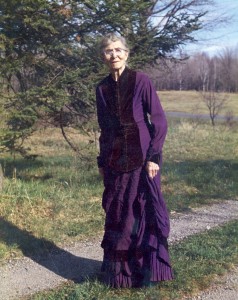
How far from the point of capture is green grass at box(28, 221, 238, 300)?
15.0ft

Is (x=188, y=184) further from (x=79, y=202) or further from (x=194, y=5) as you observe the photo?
(x=194, y=5)

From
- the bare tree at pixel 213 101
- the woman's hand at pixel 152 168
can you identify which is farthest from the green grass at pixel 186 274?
the bare tree at pixel 213 101

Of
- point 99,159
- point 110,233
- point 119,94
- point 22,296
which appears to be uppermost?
point 119,94

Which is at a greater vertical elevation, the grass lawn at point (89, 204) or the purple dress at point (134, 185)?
the purple dress at point (134, 185)

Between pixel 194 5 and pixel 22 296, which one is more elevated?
pixel 194 5

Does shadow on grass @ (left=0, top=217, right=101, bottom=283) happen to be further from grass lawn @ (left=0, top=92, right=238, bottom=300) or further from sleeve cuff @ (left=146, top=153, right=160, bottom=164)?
sleeve cuff @ (left=146, top=153, right=160, bottom=164)

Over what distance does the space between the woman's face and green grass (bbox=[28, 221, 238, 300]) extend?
1775 millimetres

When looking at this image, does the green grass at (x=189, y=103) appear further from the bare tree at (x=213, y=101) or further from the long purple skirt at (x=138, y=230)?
the long purple skirt at (x=138, y=230)

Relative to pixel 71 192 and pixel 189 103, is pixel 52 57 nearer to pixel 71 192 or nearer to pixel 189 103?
pixel 71 192

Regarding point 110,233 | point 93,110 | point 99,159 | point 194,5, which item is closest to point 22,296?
point 110,233

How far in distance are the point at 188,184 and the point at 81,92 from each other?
2307 millimetres

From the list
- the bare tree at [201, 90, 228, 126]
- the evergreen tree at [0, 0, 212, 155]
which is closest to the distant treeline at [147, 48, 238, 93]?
the bare tree at [201, 90, 228, 126]

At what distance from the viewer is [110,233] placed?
187 inches

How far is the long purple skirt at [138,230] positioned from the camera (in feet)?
15.2
